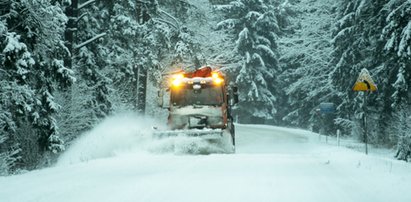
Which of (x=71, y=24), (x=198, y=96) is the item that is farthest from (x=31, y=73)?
(x=198, y=96)

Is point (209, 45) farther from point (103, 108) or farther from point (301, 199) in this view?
point (301, 199)

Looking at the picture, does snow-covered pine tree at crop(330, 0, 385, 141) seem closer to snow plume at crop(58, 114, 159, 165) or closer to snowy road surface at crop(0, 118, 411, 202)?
snow plume at crop(58, 114, 159, 165)

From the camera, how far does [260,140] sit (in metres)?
26.5

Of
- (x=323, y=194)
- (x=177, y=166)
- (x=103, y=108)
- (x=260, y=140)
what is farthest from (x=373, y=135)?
(x=323, y=194)

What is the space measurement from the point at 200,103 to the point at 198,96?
0.92ft

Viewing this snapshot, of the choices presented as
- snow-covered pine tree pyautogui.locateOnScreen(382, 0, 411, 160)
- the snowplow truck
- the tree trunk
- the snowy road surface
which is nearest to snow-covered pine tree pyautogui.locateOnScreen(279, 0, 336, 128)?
snow-covered pine tree pyautogui.locateOnScreen(382, 0, 411, 160)

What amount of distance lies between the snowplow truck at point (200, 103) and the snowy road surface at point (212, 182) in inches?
171

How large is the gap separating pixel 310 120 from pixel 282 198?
40.3 meters

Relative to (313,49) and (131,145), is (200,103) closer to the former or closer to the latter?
(131,145)

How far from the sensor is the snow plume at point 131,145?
603 inches

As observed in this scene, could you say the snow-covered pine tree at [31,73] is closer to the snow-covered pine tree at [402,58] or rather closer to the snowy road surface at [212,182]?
the snowy road surface at [212,182]

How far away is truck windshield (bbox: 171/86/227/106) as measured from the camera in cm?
1705

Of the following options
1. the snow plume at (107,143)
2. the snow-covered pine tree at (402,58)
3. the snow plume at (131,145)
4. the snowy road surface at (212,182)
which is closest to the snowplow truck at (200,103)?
the snow plume at (131,145)

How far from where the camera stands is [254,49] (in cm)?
4397
